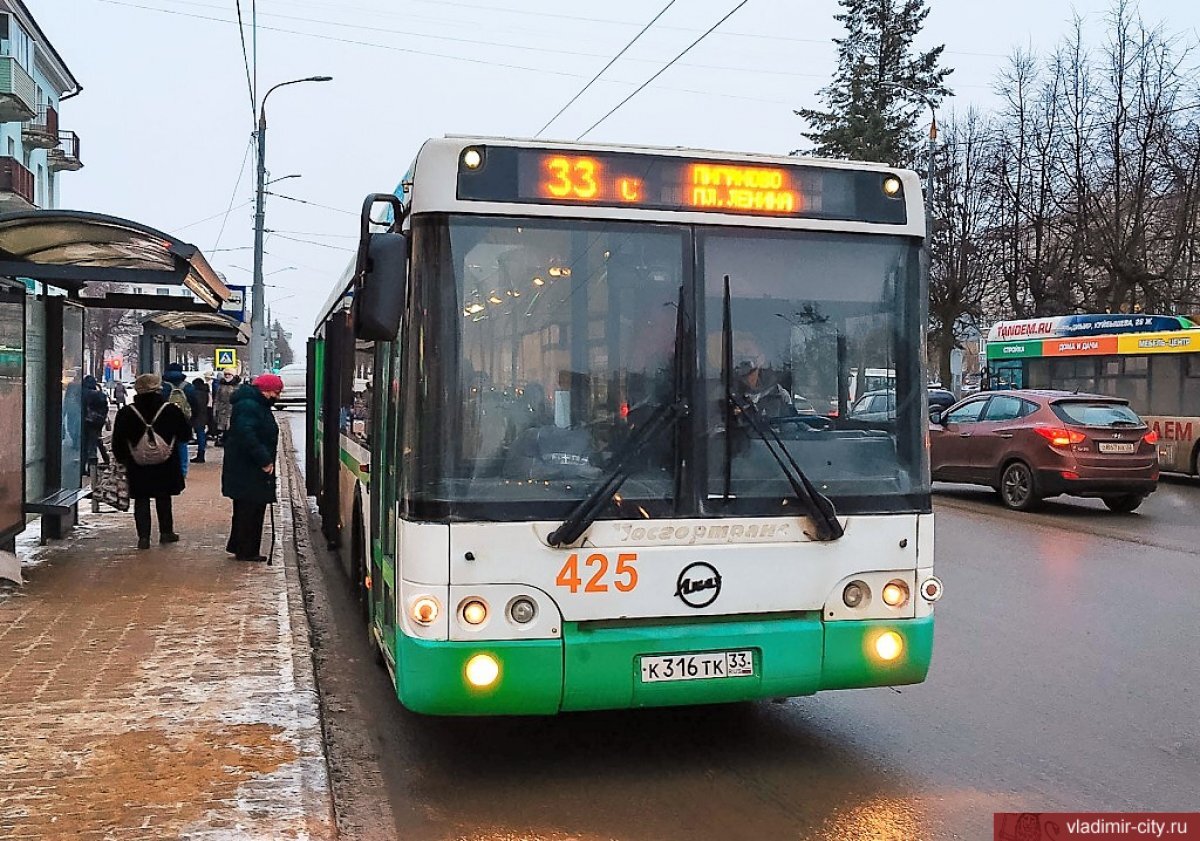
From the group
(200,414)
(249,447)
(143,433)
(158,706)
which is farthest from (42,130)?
(158,706)

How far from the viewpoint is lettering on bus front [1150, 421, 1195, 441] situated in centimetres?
2070

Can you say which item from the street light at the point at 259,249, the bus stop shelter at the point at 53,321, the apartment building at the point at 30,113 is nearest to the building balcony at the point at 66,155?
the apartment building at the point at 30,113

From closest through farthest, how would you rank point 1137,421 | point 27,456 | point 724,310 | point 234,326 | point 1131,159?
point 724,310
point 27,456
point 1137,421
point 234,326
point 1131,159

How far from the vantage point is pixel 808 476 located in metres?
5.57

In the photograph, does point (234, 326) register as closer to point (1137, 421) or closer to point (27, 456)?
point (27, 456)

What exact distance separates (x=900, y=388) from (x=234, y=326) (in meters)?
16.6

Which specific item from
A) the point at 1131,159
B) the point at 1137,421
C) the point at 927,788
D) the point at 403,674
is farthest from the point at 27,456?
the point at 1131,159

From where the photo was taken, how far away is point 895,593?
5.71m

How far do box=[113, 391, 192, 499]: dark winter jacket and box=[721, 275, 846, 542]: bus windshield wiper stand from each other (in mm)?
7660

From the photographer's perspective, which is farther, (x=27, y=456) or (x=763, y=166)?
(x=27, y=456)

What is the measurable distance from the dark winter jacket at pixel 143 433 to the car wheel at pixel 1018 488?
35.9 ft

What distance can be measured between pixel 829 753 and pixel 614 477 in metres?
1.87

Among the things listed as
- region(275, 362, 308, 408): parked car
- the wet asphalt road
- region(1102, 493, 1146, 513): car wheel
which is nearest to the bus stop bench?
the wet asphalt road

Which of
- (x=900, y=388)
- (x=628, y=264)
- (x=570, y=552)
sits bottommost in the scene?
(x=570, y=552)
